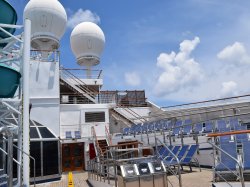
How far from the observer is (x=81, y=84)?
2498 cm

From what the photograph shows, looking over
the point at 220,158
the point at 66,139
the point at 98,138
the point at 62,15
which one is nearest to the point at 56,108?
the point at 66,139

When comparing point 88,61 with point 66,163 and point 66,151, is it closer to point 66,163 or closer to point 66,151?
point 66,151

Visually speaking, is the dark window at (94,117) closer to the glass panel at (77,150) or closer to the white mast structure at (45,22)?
the glass panel at (77,150)

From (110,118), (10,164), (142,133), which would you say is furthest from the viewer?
(110,118)

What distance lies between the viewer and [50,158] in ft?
46.1

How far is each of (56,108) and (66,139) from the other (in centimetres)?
222

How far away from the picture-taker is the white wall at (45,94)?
17969 millimetres

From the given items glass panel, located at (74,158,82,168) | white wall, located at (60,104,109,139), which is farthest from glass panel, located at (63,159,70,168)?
white wall, located at (60,104,109,139)

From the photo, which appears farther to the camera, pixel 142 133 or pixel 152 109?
pixel 152 109

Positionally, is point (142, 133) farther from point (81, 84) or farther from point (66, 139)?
point (81, 84)

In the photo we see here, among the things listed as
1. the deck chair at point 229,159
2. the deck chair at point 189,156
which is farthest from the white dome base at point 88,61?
the deck chair at point 229,159

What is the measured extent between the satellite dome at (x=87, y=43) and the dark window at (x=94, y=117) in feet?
29.4

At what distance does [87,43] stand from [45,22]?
5755mm

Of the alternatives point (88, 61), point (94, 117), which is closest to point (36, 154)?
point (94, 117)
